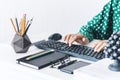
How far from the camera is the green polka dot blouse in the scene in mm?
1751

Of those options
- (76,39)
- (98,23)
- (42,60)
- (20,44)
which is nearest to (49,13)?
(98,23)

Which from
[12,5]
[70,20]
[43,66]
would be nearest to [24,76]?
[43,66]

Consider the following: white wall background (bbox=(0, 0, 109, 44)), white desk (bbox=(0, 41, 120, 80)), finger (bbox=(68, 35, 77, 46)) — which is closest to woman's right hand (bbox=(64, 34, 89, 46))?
finger (bbox=(68, 35, 77, 46))

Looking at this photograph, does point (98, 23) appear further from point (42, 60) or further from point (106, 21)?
point (42, 60)

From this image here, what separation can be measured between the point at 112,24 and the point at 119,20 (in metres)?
0.10

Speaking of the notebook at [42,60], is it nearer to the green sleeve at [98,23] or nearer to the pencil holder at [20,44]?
the pencil holder at [20,44]

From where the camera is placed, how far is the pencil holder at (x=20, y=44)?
4.26 ft

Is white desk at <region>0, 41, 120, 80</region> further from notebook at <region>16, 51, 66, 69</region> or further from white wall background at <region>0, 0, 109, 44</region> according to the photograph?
white wall background at <region>0, 0, 109, 44</region>

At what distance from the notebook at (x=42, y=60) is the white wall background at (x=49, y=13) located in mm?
942

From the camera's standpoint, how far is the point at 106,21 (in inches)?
69.9

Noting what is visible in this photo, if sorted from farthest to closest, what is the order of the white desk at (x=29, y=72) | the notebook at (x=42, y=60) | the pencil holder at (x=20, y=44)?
the pencil holder at (x=20, y=44), the notebook at (x=42, y=60), the white desk at (x=29, y=72)

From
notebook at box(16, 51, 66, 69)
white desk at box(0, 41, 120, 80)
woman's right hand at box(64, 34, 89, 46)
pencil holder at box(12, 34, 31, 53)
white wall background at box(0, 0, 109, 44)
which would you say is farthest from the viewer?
white wall background at box(0, 0, 109, 44)

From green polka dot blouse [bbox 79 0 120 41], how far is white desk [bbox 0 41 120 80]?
553 mm

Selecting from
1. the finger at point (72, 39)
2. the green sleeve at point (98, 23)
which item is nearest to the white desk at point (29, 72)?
the finger at point (72, 39)
